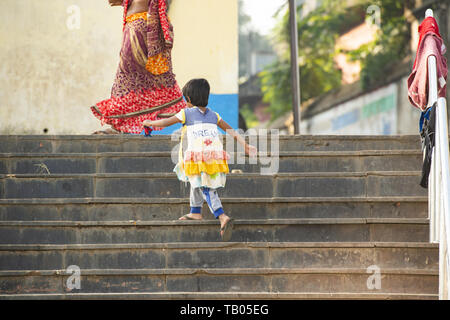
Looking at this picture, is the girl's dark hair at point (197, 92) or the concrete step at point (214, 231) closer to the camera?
the concrete step at point (214, 231)

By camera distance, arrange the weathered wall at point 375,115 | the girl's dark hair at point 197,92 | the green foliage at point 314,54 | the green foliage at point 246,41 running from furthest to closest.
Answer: the green foliage at point 246,41 < the green foliage at point 314,54 < the weathered wall at point 375,115 < the girl's dark hair at point 197,92

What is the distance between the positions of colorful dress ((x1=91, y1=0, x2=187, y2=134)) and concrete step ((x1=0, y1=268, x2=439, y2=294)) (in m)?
2.63

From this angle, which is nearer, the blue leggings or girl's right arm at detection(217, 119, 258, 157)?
the blue leggings

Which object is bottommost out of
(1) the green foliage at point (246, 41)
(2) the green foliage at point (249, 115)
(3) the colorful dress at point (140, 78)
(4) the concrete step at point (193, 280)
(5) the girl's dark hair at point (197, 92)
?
(4) the concrete step at point (193, 280)

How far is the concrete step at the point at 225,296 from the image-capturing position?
610 cm

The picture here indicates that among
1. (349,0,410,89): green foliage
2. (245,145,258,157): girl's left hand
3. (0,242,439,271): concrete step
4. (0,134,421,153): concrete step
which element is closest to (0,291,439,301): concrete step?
(0,242,439,271): concrete step

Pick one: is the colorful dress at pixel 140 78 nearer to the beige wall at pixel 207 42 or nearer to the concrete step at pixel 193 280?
the beige wall at pixel 207 42

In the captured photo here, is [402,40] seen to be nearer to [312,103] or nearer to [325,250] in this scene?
[312,103]

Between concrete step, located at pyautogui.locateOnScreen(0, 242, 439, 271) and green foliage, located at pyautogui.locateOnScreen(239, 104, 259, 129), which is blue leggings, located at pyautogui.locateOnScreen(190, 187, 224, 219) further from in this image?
green foliage, located at pyautogui.locateOnScreen(239, 104, 259, 129)

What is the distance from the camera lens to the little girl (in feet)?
21.6

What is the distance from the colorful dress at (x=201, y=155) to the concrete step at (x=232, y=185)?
506 mm

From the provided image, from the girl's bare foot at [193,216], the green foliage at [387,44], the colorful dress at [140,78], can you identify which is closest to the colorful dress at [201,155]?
the girl's bare foot at [193,216]

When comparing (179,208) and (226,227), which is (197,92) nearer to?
(179,208)
